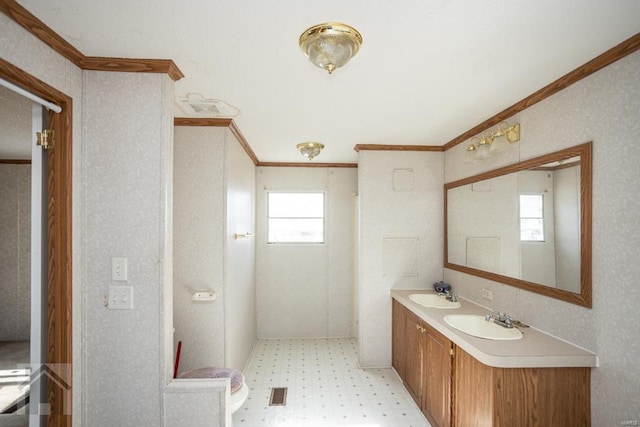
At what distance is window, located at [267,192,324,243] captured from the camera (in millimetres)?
4598

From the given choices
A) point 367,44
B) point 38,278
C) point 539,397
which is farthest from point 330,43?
point 539,397

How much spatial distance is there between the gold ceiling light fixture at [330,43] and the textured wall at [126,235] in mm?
892

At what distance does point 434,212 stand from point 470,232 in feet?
1.99

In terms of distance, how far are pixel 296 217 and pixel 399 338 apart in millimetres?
2249

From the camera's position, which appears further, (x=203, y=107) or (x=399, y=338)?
(x=399, y=338)

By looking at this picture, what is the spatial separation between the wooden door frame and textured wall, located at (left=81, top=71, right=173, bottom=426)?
0.11 metres

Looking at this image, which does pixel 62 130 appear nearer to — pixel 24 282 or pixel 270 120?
pixel 270 120

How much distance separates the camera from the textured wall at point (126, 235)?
165 centimetres

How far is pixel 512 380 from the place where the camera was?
1697 mm

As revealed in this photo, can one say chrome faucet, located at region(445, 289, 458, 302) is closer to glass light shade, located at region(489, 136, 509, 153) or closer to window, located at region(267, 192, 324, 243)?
glass light shade, located at region(489, 136, 509, 153)

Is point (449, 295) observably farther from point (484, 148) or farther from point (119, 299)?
point (119, 299)

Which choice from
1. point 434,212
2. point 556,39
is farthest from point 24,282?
point 556,39

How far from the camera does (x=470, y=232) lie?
2992mm

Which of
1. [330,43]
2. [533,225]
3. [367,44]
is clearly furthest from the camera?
[533,225]
